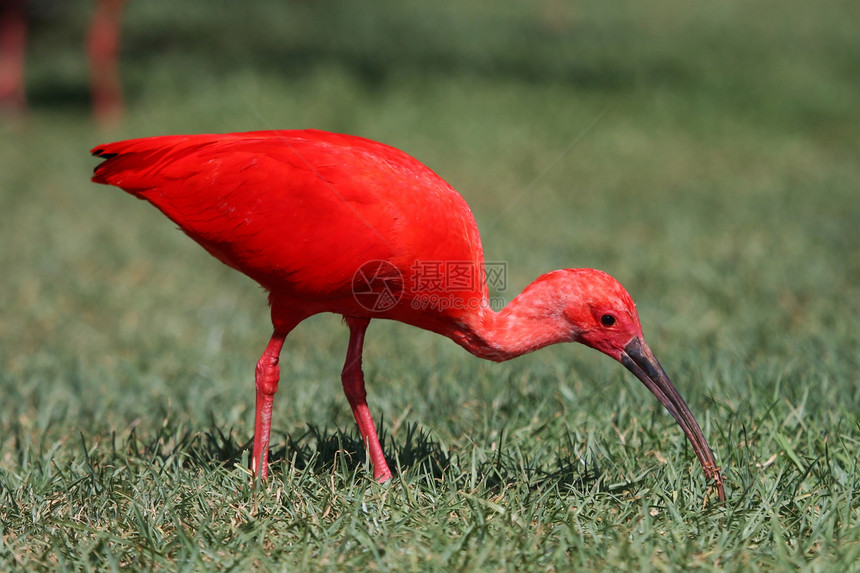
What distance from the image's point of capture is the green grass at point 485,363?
2.58 metres

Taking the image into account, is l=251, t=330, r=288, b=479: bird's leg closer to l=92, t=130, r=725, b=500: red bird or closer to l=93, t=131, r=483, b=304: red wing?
l=92, t=130, r=725, b=500: red bird

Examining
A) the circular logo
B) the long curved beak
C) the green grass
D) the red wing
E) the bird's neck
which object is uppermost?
the red wing

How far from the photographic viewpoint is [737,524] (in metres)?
2.61

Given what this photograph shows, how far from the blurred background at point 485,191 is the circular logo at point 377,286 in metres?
0.80

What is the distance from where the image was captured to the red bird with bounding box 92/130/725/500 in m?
2.82

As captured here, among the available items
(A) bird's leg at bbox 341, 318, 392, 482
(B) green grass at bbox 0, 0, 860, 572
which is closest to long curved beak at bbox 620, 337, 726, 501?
(B) green grass at bbox 0, 0, 860, 572

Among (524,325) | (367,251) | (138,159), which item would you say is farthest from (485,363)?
(138,159)

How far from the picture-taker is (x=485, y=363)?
4480mm

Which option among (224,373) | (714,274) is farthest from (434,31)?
(224,373)

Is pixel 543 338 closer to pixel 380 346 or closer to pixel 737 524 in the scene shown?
pixel 737 524

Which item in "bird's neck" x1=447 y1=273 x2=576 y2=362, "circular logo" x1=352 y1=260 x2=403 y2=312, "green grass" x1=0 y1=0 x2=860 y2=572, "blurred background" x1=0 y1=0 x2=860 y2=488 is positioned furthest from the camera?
"blurred background" x1=0 y1=0 x2=860 y2=488

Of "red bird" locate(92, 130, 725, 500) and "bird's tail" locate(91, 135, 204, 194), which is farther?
"bird's tail" locate(91, 135, 204, 194)

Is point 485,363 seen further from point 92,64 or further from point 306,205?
point 92,64

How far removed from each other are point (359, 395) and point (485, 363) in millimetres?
1364
